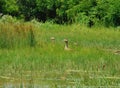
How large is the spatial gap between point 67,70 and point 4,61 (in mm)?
1637

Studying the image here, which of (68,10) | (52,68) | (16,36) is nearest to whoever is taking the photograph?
(52,68)

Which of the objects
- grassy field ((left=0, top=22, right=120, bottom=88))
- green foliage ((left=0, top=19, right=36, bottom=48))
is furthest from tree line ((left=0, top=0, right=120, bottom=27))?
grassy field ((left=0, top=22, right=120, bottom=88))

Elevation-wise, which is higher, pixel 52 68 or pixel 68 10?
pixel 52 68

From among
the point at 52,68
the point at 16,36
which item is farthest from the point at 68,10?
the point at 52,68

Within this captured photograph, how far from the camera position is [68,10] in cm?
3325

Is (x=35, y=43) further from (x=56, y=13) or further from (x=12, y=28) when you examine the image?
(x=56, y=13)

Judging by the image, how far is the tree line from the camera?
31.9 metres

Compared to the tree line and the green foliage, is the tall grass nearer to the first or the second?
the green foliage

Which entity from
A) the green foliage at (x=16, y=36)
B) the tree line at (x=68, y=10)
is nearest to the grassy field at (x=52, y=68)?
the green foliage at (x=16, y=36)

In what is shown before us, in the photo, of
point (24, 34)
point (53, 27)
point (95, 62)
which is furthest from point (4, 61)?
point (53, 27)

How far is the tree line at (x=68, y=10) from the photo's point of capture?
105ft

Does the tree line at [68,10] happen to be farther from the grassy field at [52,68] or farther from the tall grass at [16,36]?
the grassy field at [52,68]

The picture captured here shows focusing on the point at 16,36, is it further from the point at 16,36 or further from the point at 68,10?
the point at 68,10

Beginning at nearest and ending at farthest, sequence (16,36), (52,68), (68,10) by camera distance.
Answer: (52,68), (16,36), (68,10)
